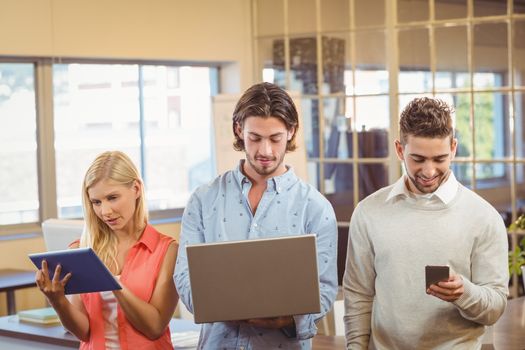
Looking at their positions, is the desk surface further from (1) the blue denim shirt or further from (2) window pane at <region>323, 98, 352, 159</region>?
(2) window pane at <region>323, 98, 352, 159</region>

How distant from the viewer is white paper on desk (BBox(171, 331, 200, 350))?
3.49 metres

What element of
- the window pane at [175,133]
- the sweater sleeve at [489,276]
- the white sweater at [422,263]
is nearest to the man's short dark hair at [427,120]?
the white sweater at [422,263]

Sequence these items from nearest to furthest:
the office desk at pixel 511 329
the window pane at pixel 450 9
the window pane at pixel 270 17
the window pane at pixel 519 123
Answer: the office desk at pixel 511 329 → the window pane at pixel 519 123 → the window pane at pixel 450 9 → the window pane at pixel 270 17

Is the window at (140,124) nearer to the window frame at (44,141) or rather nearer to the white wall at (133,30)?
the window frame at (44,141)

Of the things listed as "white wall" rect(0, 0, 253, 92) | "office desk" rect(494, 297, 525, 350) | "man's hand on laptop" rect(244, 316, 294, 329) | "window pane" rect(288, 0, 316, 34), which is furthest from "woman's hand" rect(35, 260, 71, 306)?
"window pane" rect(288, 0, 316, 34)

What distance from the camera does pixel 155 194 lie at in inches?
287

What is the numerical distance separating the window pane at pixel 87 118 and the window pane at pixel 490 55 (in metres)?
2.53

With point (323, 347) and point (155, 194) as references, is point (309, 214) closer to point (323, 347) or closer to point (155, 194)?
point (323, 347)

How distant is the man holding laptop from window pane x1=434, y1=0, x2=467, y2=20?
14.3 feet

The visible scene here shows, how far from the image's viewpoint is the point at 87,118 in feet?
22.4

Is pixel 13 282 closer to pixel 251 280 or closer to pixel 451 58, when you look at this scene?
pixel 451 58

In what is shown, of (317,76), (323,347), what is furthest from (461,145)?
(323,347)

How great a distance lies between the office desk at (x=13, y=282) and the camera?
539 centimetres

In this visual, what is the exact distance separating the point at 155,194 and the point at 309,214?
16.0 ft
